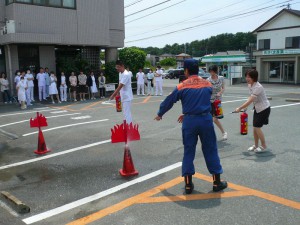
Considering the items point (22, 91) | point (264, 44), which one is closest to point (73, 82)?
point (22, 91)

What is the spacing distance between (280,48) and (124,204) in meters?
36.7

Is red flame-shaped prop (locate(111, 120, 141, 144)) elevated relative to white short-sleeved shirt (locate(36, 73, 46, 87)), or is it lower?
lower

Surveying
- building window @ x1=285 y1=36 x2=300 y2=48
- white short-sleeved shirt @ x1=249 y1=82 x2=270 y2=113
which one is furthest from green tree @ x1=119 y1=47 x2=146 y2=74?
building window @ x1=285 y1=36 x2=300 y2=48

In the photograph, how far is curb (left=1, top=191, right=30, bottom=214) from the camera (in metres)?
4.43

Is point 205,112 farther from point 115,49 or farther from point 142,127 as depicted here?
point 115,49

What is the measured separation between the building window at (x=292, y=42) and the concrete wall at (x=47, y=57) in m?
26.9

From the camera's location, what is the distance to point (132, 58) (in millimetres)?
22906

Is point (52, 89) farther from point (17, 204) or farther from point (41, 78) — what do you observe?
point (17, 204)

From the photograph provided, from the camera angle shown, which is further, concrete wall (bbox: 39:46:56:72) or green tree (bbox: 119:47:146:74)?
green tree (bbox: 119:47:146:74)

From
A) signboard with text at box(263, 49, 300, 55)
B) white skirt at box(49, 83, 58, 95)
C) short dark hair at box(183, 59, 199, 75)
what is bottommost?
white skirt at box(49, 83, 58, 95)

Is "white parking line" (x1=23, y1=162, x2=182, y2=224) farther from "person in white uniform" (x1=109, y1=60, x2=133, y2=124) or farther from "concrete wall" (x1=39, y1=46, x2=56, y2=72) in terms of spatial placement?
"concrete wall" (x1=39, y1=46, x2=56, y2=72)

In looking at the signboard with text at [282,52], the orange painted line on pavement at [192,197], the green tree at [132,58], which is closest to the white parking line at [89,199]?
the orange painted line on pavement at [192,197]

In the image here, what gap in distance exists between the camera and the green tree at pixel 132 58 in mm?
22797

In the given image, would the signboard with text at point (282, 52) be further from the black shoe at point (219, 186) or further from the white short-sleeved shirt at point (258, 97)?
the black shoe at point (219, 186)
